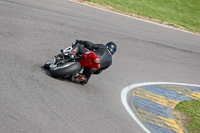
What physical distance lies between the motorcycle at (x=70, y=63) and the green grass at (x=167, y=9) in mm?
9812

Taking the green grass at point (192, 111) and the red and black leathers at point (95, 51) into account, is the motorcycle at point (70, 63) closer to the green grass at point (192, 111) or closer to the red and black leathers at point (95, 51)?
the red and black leathers at point (95, 51)

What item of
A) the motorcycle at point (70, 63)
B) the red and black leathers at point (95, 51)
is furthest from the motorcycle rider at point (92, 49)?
the motorcycle at point (70, 63)

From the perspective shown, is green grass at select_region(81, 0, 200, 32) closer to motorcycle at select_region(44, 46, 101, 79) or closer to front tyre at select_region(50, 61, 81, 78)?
motorcycle at select_region(44, 46, 101, 79)

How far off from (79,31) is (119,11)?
539 centimetres

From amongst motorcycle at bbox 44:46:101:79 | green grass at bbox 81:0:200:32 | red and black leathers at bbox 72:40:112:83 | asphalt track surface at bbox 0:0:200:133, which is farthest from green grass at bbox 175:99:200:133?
green grass at bbox 81:0:200:32

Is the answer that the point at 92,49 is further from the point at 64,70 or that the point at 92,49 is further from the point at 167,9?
the point at 167,9

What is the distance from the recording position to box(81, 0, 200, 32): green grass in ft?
61.0

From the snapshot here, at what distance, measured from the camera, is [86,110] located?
726 centimetres

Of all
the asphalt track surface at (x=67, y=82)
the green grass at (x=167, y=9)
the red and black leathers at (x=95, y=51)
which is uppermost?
the green grass at (x=167, y=9)

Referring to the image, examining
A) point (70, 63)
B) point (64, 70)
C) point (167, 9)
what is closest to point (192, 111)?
point (70, 63)

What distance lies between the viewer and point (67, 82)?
8.45 metres

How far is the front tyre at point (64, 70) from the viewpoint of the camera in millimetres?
8125

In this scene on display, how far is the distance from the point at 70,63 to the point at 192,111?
12.2ft

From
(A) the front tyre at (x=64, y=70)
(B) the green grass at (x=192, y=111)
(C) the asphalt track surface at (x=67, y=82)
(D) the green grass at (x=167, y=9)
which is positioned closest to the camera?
(C) the asphalt track surface at (x=67, y=82)
